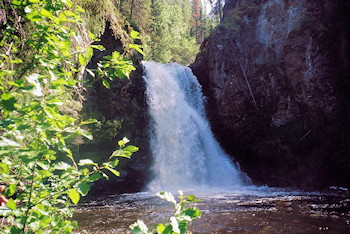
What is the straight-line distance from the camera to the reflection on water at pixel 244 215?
6.25 meters

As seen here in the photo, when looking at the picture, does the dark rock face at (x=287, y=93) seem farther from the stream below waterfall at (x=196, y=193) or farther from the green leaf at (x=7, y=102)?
the green leaf at (x=7, y=102)

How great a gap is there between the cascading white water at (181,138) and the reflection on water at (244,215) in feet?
17.3

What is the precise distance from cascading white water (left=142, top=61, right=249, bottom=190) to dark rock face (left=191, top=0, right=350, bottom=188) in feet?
4.07

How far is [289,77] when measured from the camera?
51.5 feet

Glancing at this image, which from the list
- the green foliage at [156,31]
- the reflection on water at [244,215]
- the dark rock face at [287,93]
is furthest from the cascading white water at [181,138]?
the reflection on water at [244,215]

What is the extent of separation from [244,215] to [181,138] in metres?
9.34

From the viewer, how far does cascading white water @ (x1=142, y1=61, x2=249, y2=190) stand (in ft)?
50.3

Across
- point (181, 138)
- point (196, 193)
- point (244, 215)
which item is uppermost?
point (181, 138)

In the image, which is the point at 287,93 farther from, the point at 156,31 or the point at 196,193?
the point at 156,31

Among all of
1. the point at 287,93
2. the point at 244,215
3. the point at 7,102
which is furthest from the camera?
the point at 287,93

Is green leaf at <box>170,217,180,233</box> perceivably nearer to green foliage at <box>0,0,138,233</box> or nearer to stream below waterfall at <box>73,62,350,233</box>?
green foliage at <box>0,0,138,233</box>

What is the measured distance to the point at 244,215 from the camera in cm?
742

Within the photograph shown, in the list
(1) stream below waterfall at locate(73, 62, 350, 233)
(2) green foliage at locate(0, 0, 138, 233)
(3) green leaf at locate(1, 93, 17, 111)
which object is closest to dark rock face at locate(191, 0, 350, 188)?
(1) stream below waterfall at locate(73, 62, 350, 233)

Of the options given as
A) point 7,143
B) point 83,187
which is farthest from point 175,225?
point 7,143
